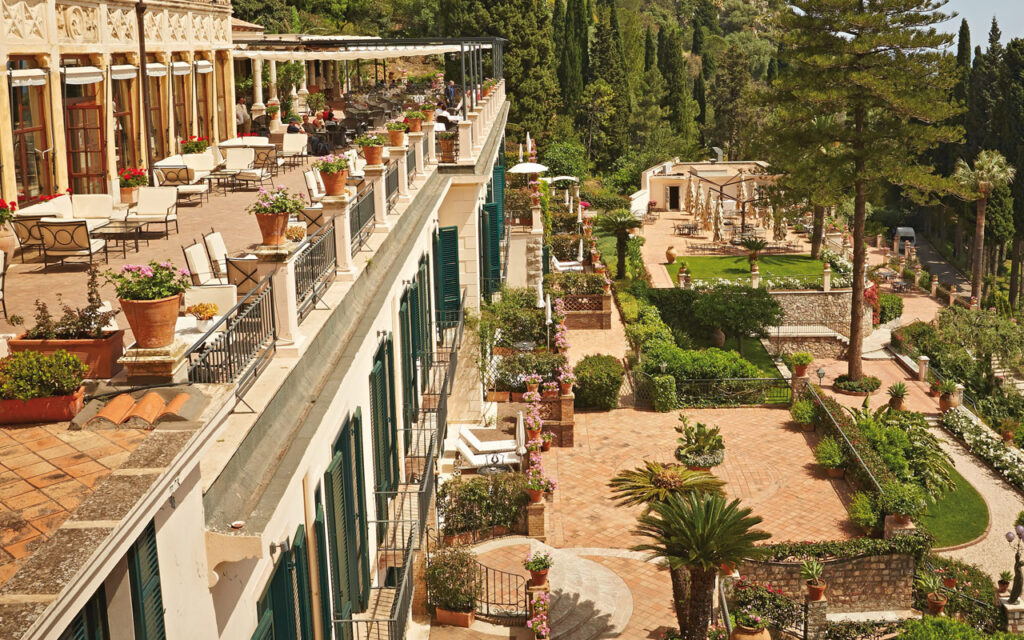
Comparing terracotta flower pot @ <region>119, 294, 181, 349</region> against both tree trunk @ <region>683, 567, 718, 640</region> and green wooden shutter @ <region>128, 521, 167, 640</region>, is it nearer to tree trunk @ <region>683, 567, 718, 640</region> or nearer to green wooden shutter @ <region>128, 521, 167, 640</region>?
green wooden shutter @ <region>128, 521, 167, 640</region>

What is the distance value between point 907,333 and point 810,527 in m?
22.1

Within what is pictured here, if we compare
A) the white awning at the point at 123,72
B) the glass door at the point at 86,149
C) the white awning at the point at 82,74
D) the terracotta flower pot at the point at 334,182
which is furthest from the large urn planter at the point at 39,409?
the white awning at the point at 123,72

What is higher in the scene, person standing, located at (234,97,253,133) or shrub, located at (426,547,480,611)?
person standing, located at (234,97,253,133)

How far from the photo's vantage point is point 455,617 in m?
15.3

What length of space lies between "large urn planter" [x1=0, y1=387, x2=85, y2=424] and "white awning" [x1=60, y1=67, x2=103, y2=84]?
12188 mm

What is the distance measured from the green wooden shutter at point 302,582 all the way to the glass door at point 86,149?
39.1 feet

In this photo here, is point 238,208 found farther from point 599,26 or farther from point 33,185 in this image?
point 599,26

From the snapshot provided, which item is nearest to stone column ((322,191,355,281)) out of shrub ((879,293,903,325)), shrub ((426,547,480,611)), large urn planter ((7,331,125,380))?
large urn planter ((7,331,125,380))

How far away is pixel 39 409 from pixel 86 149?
1340 cm

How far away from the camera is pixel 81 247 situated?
1251 cm

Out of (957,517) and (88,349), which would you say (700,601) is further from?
(957,517)

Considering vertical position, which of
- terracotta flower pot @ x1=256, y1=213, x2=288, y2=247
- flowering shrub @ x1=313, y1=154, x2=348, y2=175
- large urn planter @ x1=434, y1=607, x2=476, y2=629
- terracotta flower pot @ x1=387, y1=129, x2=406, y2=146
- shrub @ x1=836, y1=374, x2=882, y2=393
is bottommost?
shrub @ x1=836, y1=374, x2=882, y2=393

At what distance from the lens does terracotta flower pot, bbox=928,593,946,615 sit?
1856 cm

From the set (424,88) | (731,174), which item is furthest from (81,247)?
A: (731,174)
